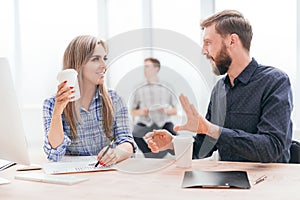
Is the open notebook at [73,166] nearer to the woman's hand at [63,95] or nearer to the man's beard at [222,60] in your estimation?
the woman's hand at [63,95]

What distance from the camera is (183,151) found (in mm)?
1683

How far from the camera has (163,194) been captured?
131 cm

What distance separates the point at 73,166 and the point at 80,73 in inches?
16.7

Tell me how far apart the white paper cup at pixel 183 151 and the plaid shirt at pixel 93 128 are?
0.94ft

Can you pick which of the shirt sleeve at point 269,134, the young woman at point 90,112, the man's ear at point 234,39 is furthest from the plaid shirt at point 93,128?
the man's ear at point 234,39

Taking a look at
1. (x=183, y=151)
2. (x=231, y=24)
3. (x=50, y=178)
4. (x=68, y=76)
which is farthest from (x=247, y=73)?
(x=50, y=178)

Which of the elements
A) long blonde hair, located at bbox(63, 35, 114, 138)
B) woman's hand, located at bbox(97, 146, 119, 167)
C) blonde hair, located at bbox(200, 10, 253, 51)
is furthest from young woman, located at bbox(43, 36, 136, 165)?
blonde hair, located at bbox(200, 10, 253, 51)

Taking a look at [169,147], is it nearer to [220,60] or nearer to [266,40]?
[220,60]

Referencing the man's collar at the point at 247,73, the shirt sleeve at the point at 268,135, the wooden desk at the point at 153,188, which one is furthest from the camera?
the man's collar at the point at 247,73

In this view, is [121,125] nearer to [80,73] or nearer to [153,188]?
[80,73]

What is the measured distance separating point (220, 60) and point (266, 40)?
149 centimetres

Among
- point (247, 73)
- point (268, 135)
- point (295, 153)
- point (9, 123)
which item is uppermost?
point (247, 73)

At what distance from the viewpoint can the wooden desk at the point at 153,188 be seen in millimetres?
1289

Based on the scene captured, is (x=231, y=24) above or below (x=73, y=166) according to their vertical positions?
above
